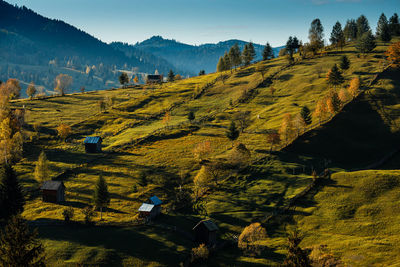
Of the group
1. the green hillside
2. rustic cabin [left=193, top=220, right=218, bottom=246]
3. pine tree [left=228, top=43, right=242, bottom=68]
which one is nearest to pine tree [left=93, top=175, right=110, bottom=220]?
the green hillside

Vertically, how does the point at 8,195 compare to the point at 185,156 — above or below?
below

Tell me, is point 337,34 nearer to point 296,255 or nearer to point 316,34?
point 316,34

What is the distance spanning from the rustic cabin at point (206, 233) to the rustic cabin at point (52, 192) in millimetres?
33126

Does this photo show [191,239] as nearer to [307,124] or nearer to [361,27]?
[307,124]

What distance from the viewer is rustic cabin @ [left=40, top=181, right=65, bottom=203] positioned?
65.3m

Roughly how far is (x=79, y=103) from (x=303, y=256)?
15382 centimetres

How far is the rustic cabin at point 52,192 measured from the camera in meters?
65.3

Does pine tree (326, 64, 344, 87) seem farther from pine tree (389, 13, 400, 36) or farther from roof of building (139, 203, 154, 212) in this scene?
pine tree (389, 13, 400, 36)

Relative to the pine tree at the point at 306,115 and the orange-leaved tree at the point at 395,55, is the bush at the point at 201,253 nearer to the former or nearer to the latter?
the pine tree at the point at 306,115

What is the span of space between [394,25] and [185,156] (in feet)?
574

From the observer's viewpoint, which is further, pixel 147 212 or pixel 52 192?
pixel 52 192

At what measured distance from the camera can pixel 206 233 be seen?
51281 mm

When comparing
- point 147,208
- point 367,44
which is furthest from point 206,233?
point 367,44

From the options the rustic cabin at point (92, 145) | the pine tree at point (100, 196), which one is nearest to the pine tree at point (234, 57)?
the rustic cabin at point (92, 145)
